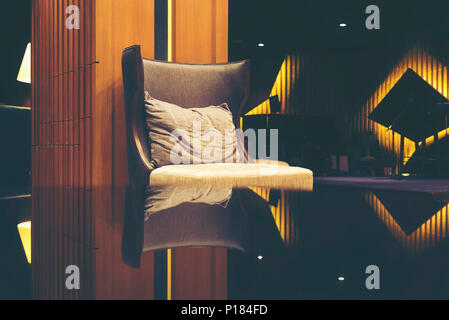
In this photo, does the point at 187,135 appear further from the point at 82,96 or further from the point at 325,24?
the point at 325,24

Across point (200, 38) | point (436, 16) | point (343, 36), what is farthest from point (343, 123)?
point (200, 38)

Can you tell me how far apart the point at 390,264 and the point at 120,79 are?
257cm

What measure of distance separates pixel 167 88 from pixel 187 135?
0.45 m

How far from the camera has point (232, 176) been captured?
1.95m

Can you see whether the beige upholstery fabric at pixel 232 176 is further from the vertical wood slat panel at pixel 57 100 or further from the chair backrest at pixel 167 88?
the vertical wood slat panel at pixel 57 100

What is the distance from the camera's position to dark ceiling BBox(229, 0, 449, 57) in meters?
7.01

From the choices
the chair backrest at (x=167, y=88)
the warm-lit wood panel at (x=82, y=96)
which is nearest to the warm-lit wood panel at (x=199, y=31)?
the warm-lit wood panel at (x=82, y=96)

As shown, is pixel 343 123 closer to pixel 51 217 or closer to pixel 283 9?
pixel 283 9

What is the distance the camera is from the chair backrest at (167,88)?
234 cm

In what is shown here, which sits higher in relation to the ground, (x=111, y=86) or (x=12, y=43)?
(x=12, y=43)

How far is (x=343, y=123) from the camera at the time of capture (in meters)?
8.89

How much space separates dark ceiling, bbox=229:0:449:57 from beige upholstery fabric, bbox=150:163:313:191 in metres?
5.58

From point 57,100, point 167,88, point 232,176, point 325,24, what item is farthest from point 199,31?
point 325,24

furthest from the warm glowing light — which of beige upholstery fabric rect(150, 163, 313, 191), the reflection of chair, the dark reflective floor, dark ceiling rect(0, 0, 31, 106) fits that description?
dark ceiling rect(0, 0, 31, 106)
